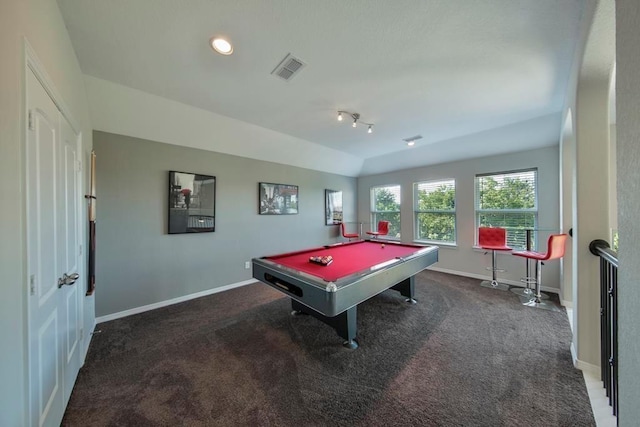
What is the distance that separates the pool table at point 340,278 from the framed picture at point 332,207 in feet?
8.09

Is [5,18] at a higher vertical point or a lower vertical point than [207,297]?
higher

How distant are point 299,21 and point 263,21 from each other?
267 mm

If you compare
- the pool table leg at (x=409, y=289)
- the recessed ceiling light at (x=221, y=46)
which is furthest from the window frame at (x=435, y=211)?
the recessed ceiling light at (x=221, y=46)

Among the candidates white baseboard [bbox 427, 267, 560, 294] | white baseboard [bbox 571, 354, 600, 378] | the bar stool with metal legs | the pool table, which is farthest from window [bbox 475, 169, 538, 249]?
white baseboard [bbox 571, 354, 600, 378]

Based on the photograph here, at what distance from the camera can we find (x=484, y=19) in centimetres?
163

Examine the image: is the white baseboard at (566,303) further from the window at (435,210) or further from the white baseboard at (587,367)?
the window at (435,210)

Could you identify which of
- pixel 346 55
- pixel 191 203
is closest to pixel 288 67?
pixel 346 55

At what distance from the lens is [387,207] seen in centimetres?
609

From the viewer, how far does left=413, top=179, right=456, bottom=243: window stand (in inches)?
194

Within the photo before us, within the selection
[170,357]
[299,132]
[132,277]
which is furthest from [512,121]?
[132,277]

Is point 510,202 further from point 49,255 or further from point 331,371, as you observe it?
point 49,255

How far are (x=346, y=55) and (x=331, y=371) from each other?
277 cm

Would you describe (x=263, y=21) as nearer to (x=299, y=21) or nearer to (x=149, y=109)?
(x=299, y=21)

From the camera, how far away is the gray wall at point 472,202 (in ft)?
12.3
